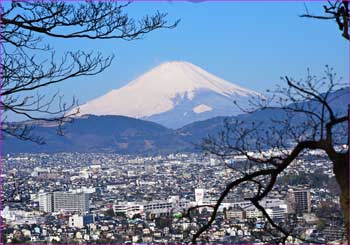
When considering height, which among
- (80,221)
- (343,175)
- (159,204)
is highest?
(343,175)

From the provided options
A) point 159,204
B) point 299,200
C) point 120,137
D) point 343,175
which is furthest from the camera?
point 120,137

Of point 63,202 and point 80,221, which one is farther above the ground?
point 63,202

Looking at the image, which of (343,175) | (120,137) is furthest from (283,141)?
(120,137)

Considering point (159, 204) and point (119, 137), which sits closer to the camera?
point (159, 204)

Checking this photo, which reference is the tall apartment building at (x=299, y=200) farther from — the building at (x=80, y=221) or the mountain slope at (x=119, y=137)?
the mountain slope at (x=119, y=137)

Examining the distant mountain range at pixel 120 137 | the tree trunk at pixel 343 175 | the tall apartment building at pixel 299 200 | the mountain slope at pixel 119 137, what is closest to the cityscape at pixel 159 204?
the tall apartment building at pixel 299 200

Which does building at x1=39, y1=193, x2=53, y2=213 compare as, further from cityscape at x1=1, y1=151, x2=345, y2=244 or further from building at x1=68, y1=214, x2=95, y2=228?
building at x1=68, y1=214, x2=95, y2=228

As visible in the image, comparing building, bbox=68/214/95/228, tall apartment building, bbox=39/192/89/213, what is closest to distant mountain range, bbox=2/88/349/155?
tall apartment building, bbox=39/192/89/213

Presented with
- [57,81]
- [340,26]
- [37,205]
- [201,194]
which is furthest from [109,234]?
[340,26]

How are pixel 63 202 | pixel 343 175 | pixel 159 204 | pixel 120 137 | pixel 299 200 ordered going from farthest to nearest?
pixel 120 137 < pixel 63 202 < pixel 159 204 < pixel 299 200 < pixel 343 175

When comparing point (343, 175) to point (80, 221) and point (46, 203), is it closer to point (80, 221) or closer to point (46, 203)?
point (80, 221)
